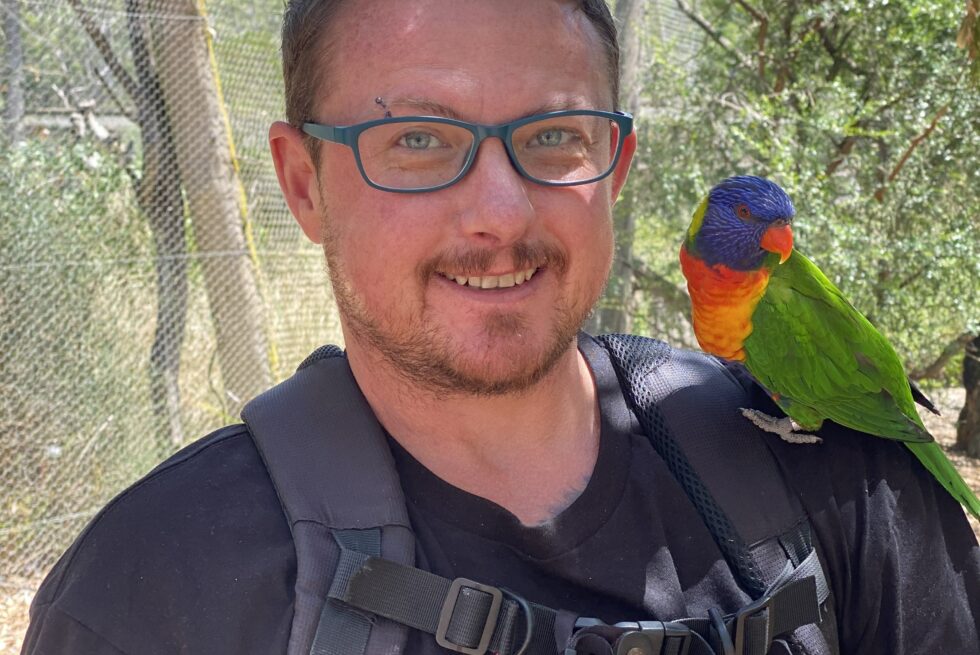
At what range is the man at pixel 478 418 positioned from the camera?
1.26 m

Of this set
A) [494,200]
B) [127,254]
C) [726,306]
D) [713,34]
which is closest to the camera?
[494,200]

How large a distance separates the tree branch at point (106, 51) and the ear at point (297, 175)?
3.19 m

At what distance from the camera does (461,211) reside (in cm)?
135

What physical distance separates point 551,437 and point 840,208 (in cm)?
493

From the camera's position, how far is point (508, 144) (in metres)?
1.38

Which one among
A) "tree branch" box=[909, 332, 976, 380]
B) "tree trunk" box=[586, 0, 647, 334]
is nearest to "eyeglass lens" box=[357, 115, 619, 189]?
→ "tree trunk" box=[586, 0, 647, 334]

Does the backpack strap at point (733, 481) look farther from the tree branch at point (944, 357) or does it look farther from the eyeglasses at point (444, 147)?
the tree branch at point (944, 357)

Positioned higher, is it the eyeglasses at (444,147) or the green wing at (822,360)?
the eyeglasses at (444,147)

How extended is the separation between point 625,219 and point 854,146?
5.82 feet

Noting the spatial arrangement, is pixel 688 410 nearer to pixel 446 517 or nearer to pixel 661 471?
pixel 661 471

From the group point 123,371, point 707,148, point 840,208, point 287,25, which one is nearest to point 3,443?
point 123,371

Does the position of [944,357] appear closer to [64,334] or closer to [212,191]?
[212,191]

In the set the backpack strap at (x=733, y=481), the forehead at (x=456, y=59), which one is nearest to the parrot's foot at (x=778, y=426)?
the backpack strap at (x=733, y=481)

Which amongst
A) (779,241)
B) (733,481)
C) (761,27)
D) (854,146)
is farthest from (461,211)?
(854,146)
